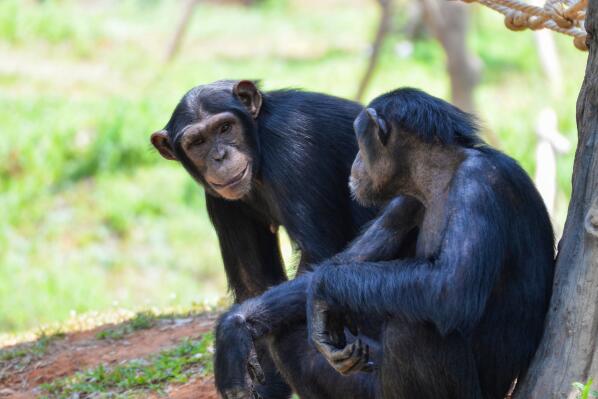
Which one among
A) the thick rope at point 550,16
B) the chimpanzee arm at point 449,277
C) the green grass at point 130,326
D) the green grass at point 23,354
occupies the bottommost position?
the green grass at point 130,326

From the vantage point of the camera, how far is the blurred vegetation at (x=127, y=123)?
50.3ft

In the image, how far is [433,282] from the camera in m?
4.27

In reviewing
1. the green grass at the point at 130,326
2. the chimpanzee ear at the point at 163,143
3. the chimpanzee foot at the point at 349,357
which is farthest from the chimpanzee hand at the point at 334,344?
the green grass at the point at 130,326

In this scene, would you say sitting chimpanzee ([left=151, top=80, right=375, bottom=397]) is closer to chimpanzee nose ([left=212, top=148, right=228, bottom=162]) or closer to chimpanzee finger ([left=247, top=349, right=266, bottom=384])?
chimpanzee nose ([left=212, top=148, right=228, bottom=162])

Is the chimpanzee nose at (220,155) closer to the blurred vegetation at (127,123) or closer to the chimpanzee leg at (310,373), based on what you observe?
the chimpanzee leg at (310,373)

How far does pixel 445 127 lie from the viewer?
4.68 metres

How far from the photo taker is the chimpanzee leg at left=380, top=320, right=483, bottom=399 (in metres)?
4.39

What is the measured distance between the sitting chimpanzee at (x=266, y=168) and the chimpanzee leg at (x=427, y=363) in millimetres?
1343

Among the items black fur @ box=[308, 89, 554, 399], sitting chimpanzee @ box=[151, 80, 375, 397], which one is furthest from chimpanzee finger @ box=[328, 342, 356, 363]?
sitting chimpanzee @ box=[151, 80, 375, 397]

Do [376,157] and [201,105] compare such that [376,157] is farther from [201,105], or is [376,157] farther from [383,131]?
[201,105]

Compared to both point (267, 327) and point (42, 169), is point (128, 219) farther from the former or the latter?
point (267, 327)

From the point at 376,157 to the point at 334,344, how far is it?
959mm

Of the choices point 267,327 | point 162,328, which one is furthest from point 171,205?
point 267,327

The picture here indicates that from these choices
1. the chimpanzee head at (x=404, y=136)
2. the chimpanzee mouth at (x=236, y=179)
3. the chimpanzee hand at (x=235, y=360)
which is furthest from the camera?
the chimpanzee mouth at (x=236, y=179)
